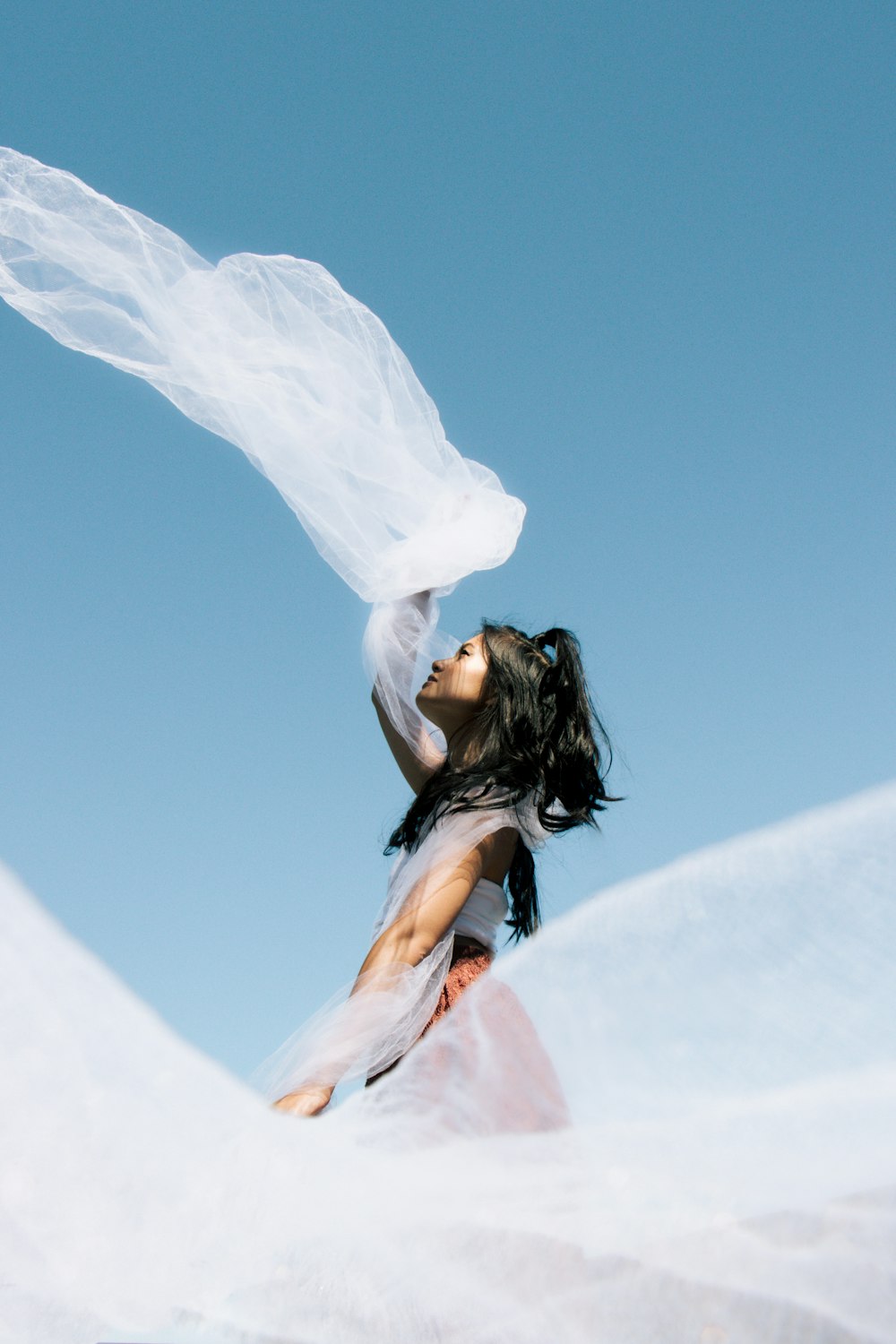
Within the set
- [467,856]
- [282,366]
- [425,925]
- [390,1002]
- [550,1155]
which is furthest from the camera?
[282,366]

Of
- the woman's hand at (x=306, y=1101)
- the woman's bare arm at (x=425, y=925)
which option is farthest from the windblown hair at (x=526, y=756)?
the woman's hand at (x=306, y=1101)

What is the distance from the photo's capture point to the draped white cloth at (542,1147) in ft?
5.60

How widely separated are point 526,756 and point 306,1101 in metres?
1.28

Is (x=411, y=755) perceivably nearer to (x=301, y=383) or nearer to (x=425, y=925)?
(x=425, y=925)

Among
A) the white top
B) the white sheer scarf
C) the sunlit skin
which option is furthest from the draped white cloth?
the white sheer scarf

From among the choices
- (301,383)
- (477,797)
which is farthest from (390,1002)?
(301,383)

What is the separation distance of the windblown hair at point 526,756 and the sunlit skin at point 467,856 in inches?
1.9

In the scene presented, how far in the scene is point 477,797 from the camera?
10.2 feet

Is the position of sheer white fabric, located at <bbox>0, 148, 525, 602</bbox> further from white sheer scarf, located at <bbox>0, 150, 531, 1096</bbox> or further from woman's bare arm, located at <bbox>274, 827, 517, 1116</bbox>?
woman's bare arm, located at <bbox>274, 827, 517, 1116</bbox>

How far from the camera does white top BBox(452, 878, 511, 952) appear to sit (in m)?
3.07

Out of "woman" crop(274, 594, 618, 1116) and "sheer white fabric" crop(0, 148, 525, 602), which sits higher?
"sheer white fabric" crop(0, 148, 525, 602)

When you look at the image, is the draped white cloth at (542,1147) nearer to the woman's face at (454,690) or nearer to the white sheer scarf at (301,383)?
the white sheer scarf at (301,383)

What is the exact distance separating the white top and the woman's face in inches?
23.3

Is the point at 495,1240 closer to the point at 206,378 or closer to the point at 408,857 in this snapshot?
the point at 408,857
